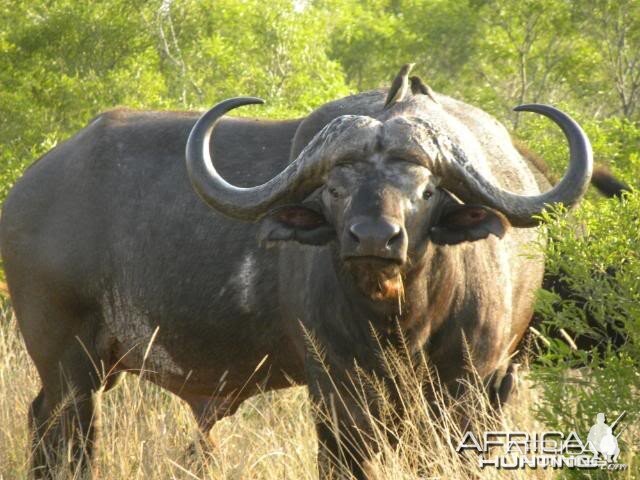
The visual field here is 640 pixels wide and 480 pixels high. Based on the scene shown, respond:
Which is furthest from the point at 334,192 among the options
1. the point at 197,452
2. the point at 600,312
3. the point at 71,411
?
the point at 71,411

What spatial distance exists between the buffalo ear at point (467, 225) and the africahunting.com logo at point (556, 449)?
833 mm

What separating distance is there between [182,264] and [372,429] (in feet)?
5.51

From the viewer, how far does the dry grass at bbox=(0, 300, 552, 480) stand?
223 inches

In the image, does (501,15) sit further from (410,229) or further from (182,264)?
(410,229)

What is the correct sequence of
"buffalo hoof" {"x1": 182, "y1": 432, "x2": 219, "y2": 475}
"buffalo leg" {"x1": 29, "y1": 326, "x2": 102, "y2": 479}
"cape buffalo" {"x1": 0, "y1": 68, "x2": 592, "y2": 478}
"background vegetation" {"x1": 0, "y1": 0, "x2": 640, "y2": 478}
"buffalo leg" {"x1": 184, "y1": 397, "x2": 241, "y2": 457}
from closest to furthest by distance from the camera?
"cape buffalo" {"x1": 0, "y1": 68, "x2": 592, "y2": 478}, "buffalo hoof" {"x1": 182, "y1": 432, "x2": 219, "y2": 475}, "buffalo leg" {"x1": 29, "y1": 326, "x2": 102, "y2": 479}, "buffalo leg" {"x1": 184, "y1": 397, "x2": 241, "y2": 457}, "background vegetation" {"x1": 0, "y1": 0, "x2": 640, "y2": 478}

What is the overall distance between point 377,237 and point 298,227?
83cm

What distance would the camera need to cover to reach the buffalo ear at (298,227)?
5.63 m

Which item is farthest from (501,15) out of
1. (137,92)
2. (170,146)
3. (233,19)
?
(170,146)

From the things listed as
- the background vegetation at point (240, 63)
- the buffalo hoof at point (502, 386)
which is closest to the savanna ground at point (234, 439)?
the buffalo hoof at point (502, 386)

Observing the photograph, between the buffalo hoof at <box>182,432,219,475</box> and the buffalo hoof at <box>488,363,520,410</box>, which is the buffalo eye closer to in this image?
the buffalo hoof at <box>488,363,520,410</box>

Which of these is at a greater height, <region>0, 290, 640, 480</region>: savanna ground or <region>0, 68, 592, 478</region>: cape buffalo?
<region>0, 68, 592, 478</region>: cape buffalo

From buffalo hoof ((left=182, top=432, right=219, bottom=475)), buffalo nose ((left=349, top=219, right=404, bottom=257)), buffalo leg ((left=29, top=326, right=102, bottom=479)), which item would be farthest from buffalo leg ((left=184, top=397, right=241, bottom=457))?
buffalo nose ((left=349, top=219, right=404, bottom=257))

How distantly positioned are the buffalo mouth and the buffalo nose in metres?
0.05

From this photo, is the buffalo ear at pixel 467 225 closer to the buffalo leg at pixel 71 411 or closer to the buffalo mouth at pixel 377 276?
the buffalo mouth at pixel 377 276
